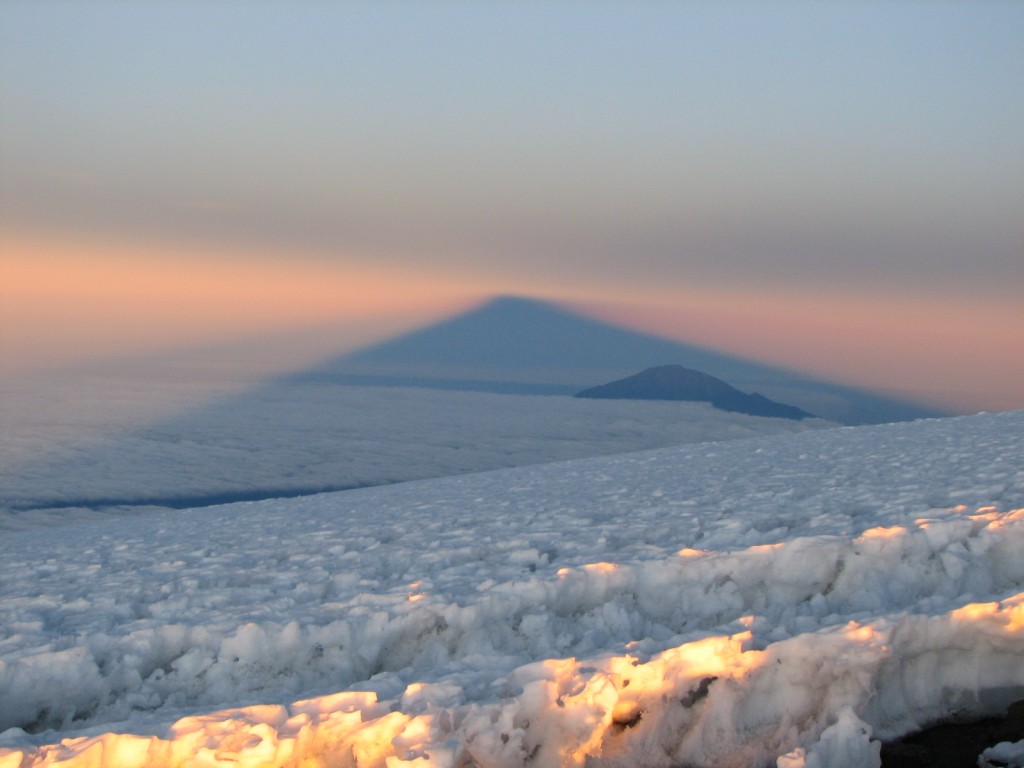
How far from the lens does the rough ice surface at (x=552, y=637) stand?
3879mm

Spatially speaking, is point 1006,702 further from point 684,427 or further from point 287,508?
point 684,427

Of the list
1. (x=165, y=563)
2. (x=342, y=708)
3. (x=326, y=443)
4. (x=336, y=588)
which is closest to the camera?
(x=342, y=708)

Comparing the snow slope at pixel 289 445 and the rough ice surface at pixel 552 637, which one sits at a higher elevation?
the rough ice surface at pixel 552 637

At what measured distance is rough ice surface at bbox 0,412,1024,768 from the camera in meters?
3.88

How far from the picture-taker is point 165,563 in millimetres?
7777

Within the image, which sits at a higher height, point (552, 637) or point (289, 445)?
point (552, 637)

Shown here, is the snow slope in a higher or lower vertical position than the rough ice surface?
lower

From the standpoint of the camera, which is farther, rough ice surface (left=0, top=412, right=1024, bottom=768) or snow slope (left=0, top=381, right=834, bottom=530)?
snow slope (left=0, top=381, right=834, bottom=530)

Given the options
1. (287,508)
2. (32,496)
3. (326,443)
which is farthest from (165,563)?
(326,443)

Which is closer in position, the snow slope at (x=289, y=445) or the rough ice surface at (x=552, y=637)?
the rough ice surface at (x=552, y=637)

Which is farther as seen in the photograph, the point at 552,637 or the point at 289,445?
the point at 289,445

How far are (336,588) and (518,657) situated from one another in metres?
2.14

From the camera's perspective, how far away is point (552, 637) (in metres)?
5.08

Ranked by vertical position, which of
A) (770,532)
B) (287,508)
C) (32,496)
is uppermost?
(770,532)
